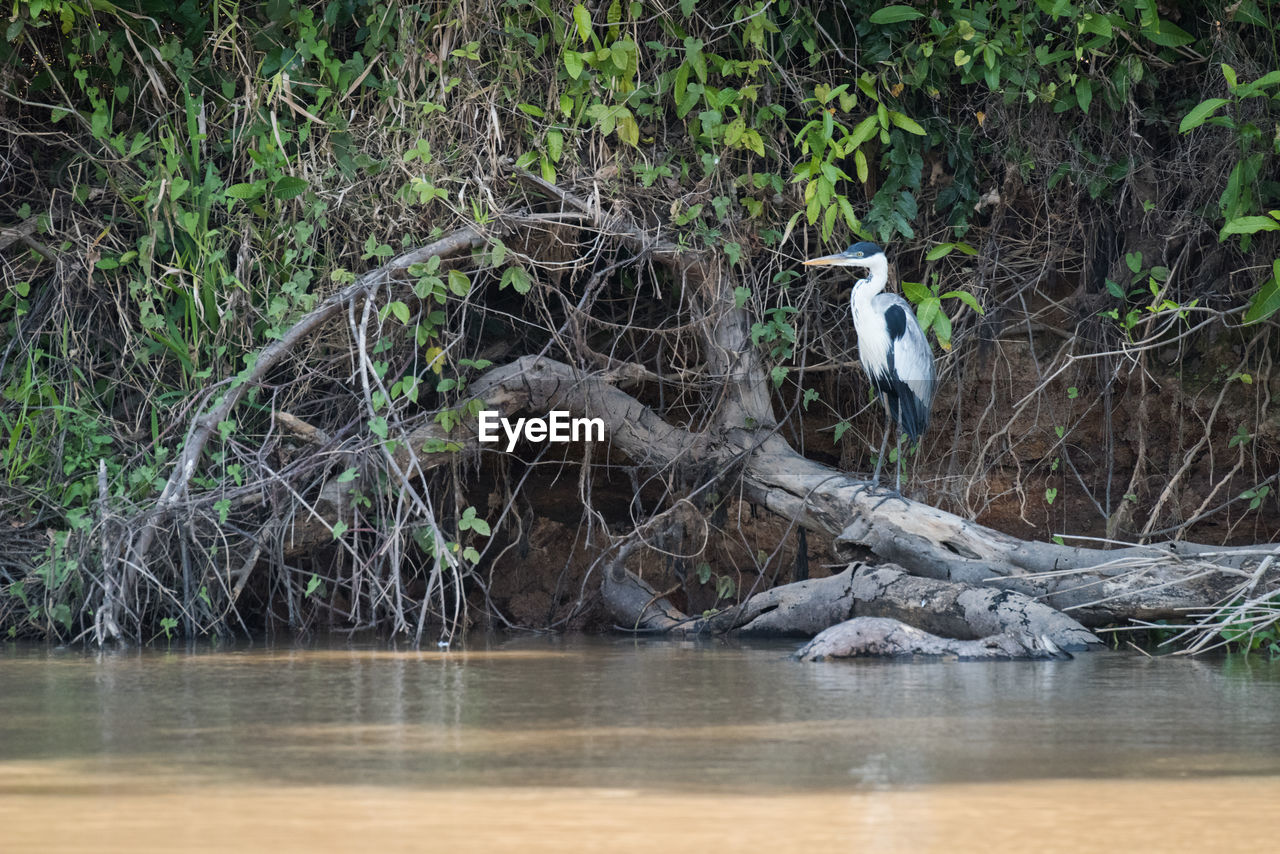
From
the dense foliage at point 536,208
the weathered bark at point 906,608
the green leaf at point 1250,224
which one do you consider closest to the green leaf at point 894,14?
the dense foliage at point 536,208

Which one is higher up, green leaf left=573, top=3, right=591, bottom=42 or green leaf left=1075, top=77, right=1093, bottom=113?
green leaf left=573, top=3, right=591, bottom=42

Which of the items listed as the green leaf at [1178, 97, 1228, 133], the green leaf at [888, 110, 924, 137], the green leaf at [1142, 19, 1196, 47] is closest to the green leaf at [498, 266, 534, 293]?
the green leaf at [888, 110, 924, 137]

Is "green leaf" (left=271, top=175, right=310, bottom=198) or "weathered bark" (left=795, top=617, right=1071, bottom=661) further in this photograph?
"green leaf" (left=271, top=175, right=310, bottom=198)

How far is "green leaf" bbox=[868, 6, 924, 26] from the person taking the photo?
512 cm

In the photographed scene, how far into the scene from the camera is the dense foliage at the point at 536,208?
5.09m

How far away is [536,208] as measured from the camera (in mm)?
5613

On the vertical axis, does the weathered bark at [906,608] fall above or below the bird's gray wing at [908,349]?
below

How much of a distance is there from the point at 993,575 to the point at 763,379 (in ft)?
3.96

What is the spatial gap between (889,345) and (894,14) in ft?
3.76

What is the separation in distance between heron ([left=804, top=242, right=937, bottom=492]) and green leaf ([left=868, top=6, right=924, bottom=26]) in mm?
780

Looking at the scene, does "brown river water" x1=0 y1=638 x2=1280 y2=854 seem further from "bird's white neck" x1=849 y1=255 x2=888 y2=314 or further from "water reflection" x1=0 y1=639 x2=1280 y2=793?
"bird's white neck" x1=849 y1=255 x2=888 y2=314

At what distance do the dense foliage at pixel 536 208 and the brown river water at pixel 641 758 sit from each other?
A: 1438 millimetres

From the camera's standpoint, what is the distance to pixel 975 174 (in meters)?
5.71

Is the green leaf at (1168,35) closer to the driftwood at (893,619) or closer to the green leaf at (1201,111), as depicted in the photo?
the green leaf at (1201,111)
